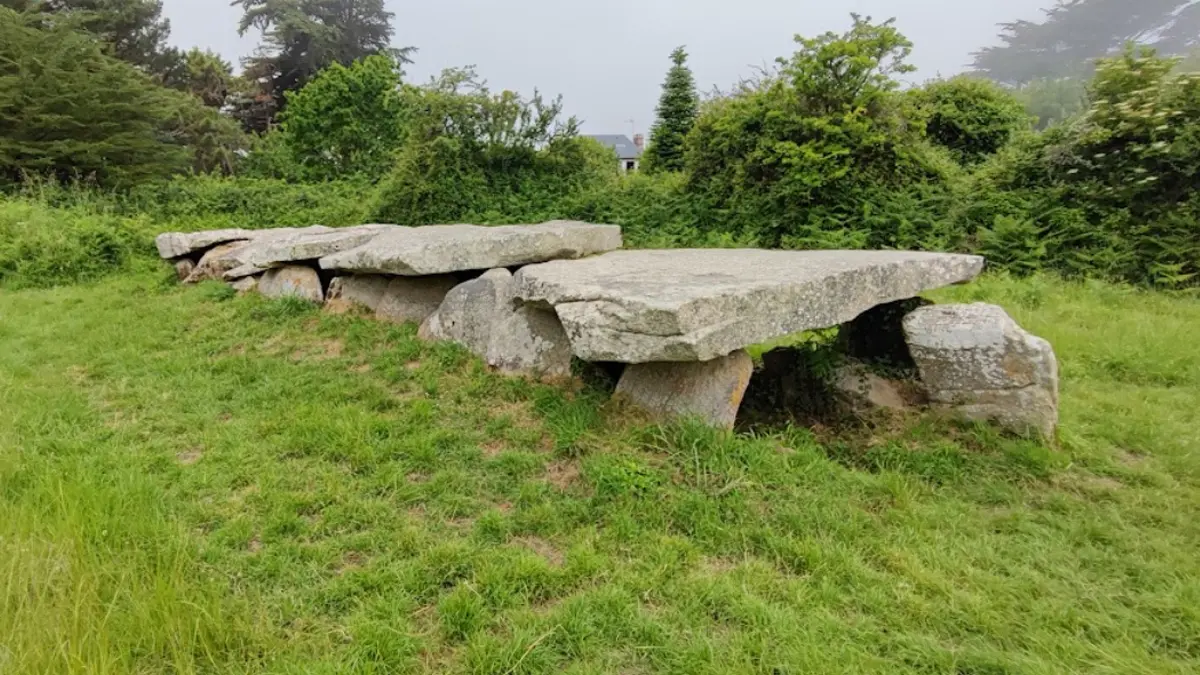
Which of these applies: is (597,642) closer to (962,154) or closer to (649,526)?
(649,526)

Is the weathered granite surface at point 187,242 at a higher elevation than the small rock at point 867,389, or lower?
higher

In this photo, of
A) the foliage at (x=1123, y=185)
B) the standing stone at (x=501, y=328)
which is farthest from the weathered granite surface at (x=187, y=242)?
the foliage at (x=1123, y=185)

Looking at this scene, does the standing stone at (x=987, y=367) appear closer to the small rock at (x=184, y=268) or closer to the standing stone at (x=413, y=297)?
the standing stone at (x=413, y=297)

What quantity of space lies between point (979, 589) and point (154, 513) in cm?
366

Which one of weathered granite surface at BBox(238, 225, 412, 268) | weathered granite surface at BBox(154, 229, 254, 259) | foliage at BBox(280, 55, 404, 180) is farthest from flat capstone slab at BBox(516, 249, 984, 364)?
foliage at BBox(280, 55, 404, 180)

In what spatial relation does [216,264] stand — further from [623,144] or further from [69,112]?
[623,144]

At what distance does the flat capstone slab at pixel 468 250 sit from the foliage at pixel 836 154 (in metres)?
3.90

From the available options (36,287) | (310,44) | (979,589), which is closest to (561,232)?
(979,589)

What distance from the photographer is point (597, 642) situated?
2350 millimetres

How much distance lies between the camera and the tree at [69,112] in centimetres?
1222

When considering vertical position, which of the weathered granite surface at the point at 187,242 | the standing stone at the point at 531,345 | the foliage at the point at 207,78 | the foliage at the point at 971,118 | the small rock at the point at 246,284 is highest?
the foliage at the point at 207,78

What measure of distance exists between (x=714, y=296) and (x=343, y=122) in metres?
16.3

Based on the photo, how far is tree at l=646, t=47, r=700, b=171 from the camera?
14.9m

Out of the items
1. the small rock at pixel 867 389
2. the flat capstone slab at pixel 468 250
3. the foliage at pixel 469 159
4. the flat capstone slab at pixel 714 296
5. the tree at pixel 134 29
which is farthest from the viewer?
the tree at pixel 134 29
